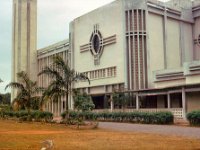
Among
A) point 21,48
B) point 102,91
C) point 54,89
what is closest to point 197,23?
point 102,91

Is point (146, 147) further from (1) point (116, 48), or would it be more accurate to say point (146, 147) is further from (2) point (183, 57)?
(2) point (183, 57)

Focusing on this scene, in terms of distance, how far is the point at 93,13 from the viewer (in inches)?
2071

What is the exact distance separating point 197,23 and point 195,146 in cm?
4093

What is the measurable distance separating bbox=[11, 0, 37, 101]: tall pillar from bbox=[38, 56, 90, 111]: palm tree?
47428mm

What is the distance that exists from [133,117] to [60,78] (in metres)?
8.34

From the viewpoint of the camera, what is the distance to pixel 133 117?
110 ft

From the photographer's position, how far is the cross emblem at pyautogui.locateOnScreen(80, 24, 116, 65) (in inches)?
1948

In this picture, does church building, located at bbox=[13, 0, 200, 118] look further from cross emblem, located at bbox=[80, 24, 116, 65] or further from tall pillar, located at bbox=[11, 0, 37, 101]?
tall pillar, located at bbox=[11, 0, 37, 101]

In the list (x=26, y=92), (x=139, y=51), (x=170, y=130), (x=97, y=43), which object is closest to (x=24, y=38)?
(x=97, y=43)

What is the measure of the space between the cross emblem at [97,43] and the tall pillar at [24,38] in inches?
1015

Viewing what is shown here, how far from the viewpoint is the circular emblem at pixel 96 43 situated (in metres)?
50.6

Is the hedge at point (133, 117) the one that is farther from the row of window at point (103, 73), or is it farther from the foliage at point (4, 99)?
the foliage at point (4, 99)

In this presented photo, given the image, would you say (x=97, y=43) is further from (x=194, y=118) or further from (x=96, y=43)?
(x=194, y=118)

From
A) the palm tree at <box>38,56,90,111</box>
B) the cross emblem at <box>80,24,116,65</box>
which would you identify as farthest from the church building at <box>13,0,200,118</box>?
the palm tree at <box>38,56,90,111</box>
